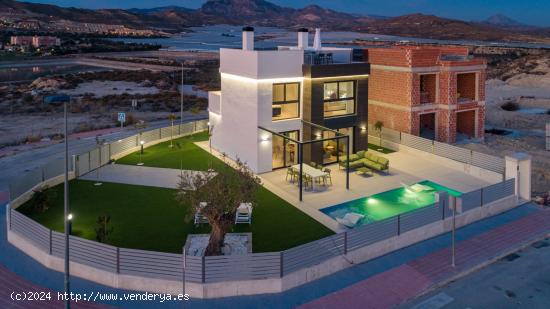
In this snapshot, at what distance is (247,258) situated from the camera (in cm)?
1226

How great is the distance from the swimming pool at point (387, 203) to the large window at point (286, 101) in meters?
6.58

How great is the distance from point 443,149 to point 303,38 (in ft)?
32.2

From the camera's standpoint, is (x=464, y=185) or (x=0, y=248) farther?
(x=464, y=185)

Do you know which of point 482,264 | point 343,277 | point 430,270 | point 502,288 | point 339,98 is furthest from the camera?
point 339,98

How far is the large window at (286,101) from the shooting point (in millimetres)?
23359

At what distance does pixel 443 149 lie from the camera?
2481cm

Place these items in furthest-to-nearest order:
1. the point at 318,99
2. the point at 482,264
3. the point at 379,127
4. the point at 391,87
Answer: the point at 391,87 < the point at 379,127 < the point at 318,99 < the point at 482,264

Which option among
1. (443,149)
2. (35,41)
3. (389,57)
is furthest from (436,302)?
(35,41)

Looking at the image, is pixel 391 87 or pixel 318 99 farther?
pixel 391 87

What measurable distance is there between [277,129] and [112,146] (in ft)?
30.2

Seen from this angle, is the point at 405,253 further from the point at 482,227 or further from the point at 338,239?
the point at 482,227

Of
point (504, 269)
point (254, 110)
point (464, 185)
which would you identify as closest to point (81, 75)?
point (254, 110)

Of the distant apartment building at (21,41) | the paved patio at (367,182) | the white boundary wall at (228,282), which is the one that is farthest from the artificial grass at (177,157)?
the distant apartment building at (21,41)

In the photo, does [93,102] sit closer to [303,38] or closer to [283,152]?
[303,38]
